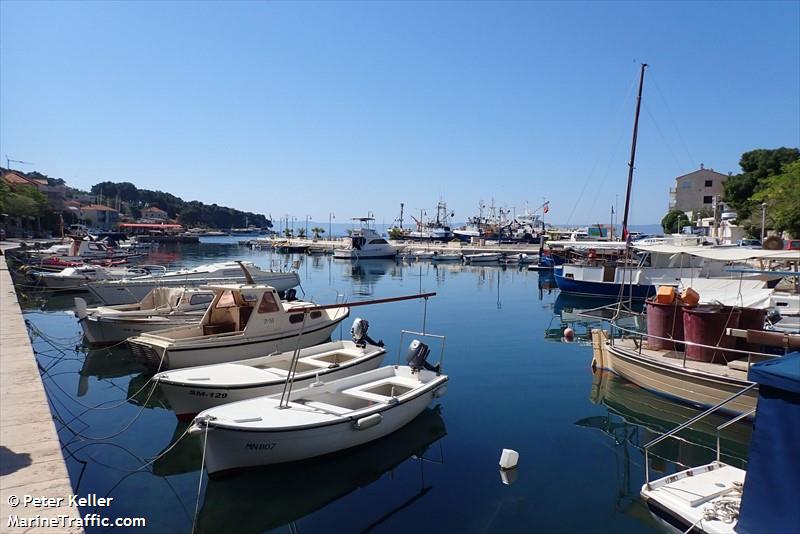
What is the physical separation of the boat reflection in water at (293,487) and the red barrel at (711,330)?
7.02 meters

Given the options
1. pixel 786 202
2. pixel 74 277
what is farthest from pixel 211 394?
pixel 786 202

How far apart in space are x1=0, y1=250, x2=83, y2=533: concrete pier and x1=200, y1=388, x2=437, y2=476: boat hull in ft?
6.77

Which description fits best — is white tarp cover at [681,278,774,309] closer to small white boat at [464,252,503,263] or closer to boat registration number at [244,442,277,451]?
boat registration number at [244,442,277,451]

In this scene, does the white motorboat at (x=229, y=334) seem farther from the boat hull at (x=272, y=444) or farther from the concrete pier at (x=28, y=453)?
the boat hull at (x=272, y=444)

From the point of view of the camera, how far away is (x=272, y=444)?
26.7ft

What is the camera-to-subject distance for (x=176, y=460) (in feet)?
30.8

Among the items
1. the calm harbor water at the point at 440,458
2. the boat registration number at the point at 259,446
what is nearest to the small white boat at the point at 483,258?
the calm harbor water at the point at 440,458

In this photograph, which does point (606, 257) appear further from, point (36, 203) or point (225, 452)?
point (36, 203)

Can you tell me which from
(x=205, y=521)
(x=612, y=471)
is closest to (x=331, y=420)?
(x=205, y=521)

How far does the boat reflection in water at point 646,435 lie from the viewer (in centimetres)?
880

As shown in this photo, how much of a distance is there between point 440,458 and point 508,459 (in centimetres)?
135

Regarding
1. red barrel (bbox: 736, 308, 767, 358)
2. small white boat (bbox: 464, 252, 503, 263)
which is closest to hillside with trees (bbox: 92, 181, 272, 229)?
small white boat (bbox: 464, 252, 503, 263)

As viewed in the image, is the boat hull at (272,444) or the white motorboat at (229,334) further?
the white motorboat at (229,334)

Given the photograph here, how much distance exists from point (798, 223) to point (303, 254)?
6212 cm
